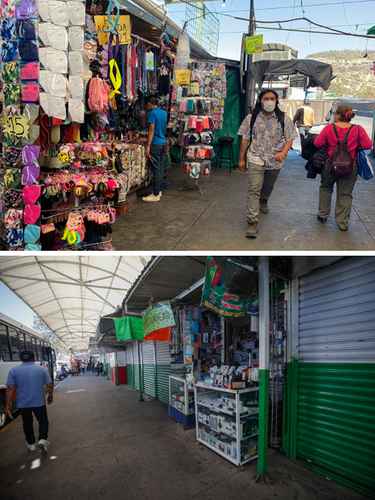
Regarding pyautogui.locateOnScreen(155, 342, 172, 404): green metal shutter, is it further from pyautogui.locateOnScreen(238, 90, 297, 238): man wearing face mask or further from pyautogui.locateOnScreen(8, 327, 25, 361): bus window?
pyautogui.locateOnScreen(238, 90, 297, 238): man wearing face mask

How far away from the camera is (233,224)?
17.8 ft

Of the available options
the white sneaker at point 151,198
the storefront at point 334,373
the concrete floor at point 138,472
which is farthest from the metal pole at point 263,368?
the white sneaker at point 151,198

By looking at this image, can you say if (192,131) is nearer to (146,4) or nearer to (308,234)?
(146,4)

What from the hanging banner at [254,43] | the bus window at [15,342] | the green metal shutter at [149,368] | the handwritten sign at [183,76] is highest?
the hanging banner at [254,43]

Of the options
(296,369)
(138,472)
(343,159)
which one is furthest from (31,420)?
(343,159)

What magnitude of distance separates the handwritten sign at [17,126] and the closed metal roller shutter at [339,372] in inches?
127

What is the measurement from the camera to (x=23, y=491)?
3.63 meters

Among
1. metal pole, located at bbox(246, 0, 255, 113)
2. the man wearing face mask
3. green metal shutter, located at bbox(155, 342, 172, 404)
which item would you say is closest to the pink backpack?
the man wearing face mask

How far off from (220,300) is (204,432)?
2.04 meters

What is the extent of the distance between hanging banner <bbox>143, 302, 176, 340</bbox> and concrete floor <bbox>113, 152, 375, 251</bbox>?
1.37 meters

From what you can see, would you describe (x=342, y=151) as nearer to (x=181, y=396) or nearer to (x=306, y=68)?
(x=181, y=396)

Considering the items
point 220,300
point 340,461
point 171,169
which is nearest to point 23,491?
point 220,300

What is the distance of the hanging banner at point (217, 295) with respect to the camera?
13.6 feet

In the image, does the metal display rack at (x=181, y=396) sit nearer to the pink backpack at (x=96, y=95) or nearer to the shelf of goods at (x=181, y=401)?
the shelf of goods at (x=181, y=401)
